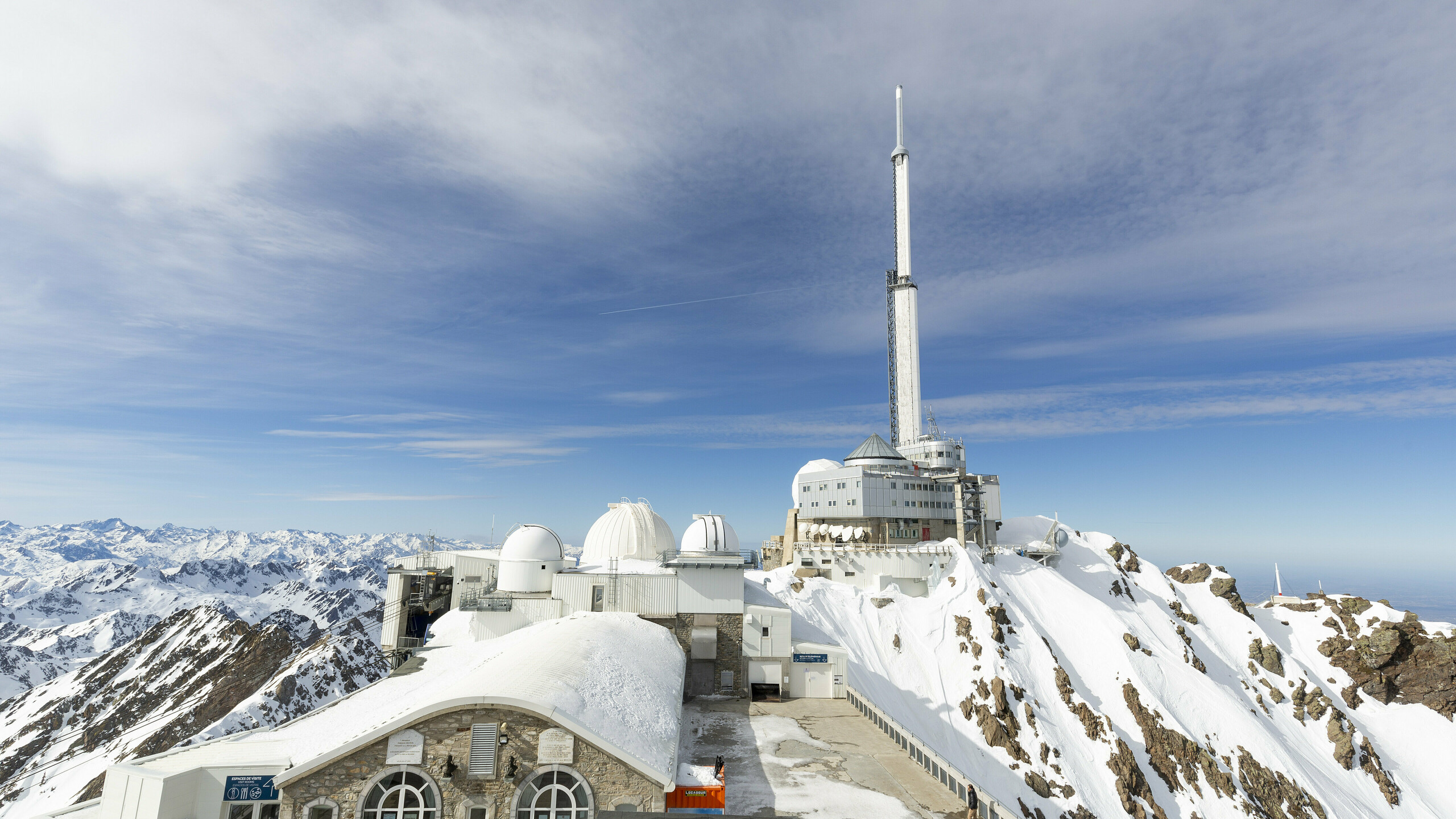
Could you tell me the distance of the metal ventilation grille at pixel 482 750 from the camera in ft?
60.0

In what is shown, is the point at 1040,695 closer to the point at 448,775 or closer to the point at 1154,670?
the point at 1154,670

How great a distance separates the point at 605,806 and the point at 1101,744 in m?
43.8

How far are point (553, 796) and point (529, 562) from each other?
76.2 feet

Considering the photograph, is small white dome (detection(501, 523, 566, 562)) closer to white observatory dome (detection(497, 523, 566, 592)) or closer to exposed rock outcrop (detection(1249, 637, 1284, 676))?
white observatory dome (detection(497, 523, 566, 592))

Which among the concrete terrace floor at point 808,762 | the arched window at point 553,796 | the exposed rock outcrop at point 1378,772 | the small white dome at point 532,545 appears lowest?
the exposed rock outcrop at point 1378,772

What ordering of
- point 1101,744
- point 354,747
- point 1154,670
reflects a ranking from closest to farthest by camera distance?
point 354,747, point 1101,744, point 1154,670

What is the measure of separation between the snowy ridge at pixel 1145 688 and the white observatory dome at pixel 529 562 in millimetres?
18724

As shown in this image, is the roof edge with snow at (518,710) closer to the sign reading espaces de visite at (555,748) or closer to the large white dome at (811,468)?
the sign reading espaces de visite at (555,748)

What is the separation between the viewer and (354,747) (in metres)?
17.7

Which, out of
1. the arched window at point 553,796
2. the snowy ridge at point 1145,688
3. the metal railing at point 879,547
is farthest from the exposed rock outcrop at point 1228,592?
the arched window at point 553,796

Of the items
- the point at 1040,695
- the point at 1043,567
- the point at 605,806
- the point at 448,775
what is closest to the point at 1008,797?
the point at 1040,695

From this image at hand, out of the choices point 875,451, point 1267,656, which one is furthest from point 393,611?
point 1267,656

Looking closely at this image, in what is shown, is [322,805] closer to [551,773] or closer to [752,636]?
[551,773]

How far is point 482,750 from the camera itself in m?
18.3
